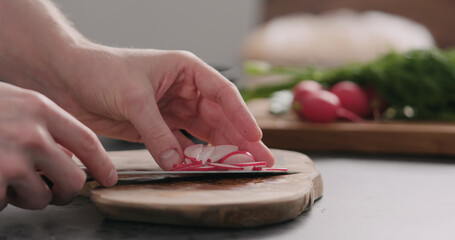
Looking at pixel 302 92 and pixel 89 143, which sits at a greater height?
pixel 89 143

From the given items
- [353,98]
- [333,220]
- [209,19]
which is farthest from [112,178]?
[209,19]

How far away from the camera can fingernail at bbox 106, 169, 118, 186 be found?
716 millimetres

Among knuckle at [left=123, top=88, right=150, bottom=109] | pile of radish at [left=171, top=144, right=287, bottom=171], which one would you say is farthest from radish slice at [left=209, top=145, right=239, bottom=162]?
knuckle at [left=123, top=88, right=150, bottom=109]

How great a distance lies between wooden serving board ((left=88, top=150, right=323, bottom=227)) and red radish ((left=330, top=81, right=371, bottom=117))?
919mm

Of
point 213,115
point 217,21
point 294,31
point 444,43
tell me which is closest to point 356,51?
point 294,31

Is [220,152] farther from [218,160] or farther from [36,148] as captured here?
[36,148]

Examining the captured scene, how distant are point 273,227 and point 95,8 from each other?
325 centimetres

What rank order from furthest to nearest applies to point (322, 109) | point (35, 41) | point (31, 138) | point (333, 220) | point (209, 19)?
1. point (209, 19)
2. point (322, 109)
3. point (35, 41)
4. point (333, 220)
5. point (31, 138)

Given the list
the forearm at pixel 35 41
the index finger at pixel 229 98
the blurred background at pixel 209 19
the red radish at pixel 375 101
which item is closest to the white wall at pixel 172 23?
the blurred background at pixel 209 19

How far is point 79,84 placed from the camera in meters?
0.93

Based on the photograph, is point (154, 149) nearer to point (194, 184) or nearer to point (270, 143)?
point (194, 184)

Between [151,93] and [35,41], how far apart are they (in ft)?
0.85

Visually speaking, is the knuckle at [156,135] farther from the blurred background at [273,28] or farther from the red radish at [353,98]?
the blurred background at [273,28]

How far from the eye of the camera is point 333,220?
27.3 inches
